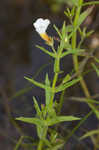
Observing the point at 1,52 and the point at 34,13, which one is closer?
the point at 1,52

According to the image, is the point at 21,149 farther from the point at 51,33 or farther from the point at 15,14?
the point at 15,14

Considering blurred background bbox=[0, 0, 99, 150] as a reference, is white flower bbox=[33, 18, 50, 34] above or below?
above

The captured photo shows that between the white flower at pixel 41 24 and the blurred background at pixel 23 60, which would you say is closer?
the white flower at pixel 41 24

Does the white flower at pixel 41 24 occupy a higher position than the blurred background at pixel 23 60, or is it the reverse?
the white flower at pixel 41 24

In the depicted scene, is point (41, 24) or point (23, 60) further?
point (23, 60)

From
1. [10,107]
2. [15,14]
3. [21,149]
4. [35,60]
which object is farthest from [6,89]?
[15,14]

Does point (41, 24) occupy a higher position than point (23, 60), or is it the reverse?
point (41, 24)

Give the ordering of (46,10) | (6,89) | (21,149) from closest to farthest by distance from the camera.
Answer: (21,149) < (6,89) < (46,10)

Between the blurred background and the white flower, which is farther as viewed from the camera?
the blurred background
